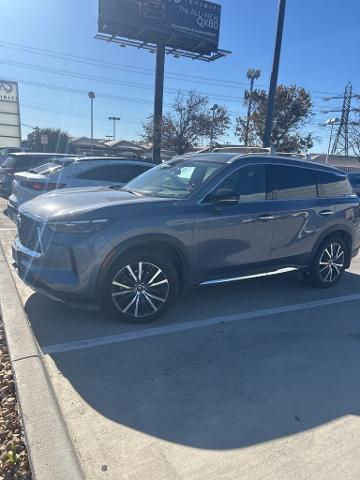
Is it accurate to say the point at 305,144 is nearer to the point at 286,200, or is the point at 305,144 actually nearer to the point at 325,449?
the point at 286,200

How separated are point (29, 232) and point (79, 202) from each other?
621 mm

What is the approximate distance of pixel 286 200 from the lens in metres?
5.27

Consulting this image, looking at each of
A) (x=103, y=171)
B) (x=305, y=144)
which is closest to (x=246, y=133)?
(x=305, y=144)

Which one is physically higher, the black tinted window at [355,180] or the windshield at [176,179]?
the windshield at [176,179]

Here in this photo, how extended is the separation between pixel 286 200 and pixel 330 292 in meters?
1.56

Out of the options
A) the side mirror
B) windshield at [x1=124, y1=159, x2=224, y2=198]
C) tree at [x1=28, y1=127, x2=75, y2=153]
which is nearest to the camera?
the side mirror

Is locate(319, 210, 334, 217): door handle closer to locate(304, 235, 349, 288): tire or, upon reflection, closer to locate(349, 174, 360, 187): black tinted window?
locate(304, 235, 349, 288): tire

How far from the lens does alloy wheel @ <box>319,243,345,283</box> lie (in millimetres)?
5824

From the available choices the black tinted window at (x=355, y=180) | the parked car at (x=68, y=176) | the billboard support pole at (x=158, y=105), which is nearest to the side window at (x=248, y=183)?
the parked car at (x=68, y=176)

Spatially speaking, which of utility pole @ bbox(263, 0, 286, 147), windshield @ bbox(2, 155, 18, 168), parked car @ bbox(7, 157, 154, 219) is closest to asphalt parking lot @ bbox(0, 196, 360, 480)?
parked car @ bbox(7, 157, 154, 219)

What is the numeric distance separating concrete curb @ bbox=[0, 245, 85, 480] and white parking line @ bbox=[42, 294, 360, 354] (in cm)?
27

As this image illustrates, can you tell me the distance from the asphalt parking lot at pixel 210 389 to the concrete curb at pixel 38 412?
0.10 meters

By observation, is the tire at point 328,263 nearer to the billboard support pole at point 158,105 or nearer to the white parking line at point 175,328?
the white parking line at point 175,328

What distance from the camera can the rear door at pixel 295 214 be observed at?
17.1 feet
